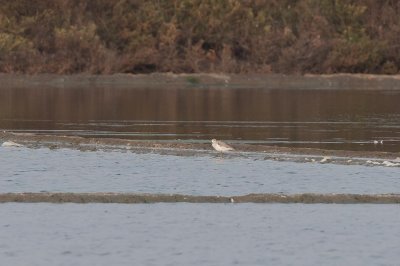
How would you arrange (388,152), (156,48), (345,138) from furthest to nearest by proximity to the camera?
1. (156,48)
2. (345,138)
3. (388,152)

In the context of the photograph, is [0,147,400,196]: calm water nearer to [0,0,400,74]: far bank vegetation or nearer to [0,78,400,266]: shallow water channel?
[0,78,400,266]: shallow water channel

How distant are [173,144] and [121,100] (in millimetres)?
16842

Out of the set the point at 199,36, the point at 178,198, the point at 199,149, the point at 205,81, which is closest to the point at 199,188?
the point at 178,198

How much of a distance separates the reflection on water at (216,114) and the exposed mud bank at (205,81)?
3.20 m

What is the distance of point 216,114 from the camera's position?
113ft

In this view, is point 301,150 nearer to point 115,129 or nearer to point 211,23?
point 115,129
